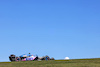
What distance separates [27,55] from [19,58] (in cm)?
485

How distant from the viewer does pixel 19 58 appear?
3140 inches

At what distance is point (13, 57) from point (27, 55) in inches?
252

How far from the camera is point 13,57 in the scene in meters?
78.0

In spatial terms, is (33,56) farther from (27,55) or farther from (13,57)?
(13,57)

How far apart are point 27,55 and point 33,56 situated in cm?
400

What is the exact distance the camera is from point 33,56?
2940 inches

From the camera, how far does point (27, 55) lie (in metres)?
77.4

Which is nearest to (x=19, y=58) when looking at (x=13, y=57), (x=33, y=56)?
(x=13, y=57)

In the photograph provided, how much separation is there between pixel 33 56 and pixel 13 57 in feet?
32.2

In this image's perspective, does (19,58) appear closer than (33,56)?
No

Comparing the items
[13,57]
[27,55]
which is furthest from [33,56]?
[13,57]

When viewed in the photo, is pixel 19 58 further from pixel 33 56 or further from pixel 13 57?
pixel 33 56
